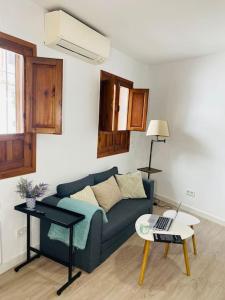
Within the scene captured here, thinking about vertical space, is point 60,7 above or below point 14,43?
above

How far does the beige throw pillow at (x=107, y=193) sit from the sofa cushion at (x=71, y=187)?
0.47ft

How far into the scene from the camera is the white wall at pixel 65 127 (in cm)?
212

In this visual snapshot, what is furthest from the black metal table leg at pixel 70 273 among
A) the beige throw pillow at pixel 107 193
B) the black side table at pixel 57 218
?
the beige throw pillow at pixel 107 193

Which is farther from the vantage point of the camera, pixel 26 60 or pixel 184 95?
pixel 184 95

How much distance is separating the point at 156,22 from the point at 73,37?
951 mm

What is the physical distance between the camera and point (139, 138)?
14.8 feet

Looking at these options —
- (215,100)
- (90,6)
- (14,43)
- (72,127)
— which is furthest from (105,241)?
(215,100)

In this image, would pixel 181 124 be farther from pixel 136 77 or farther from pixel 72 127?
pixel 72 127

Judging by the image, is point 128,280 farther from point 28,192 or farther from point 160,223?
point 28,192

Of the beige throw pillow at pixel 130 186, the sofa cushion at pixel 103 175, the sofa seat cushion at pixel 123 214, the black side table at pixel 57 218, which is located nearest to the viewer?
the black side table at pixel 57 218

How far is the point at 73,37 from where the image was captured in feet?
7.69

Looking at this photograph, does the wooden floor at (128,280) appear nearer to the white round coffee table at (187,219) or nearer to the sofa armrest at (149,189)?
the white round coffee table at (187,219)

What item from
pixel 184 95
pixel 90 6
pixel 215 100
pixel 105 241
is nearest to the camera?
pixel 90 6

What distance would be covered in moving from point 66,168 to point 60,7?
178cm
